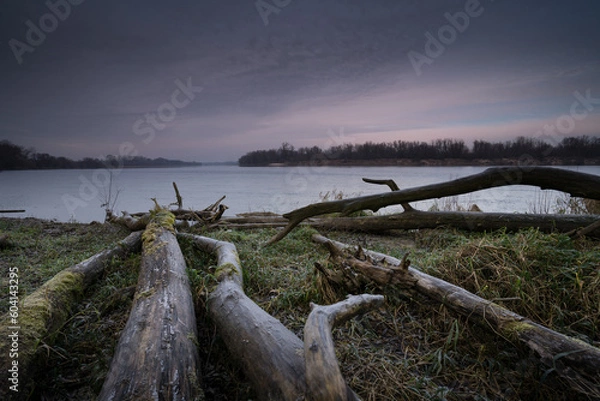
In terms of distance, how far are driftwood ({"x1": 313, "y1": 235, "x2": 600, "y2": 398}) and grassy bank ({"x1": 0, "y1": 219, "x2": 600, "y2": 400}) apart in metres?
0.11

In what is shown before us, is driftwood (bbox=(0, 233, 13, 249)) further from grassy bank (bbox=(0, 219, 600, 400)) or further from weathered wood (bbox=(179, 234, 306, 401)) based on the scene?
weathered wood (bbox=(179, 234, 306, 401))

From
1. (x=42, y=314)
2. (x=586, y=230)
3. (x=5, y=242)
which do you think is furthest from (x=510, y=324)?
(x=5, y=242)

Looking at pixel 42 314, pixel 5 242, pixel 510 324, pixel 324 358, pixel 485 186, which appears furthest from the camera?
pixel 5 242

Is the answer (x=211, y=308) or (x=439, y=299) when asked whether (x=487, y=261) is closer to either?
(x=439, y=299)

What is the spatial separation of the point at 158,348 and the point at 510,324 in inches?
95.3

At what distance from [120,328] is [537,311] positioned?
372cm

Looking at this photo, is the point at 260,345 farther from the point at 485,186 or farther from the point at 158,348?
the point at 485,186

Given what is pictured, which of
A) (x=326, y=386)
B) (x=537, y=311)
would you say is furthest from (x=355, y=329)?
(x=537, y=311)

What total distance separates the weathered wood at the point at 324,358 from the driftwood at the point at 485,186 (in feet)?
11.9

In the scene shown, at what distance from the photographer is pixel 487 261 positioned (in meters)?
3.15

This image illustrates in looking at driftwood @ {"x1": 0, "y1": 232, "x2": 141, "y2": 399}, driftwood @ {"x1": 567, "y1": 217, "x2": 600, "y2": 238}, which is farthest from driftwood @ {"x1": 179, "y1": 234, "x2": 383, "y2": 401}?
driftwood @ {"x1": 567, "y1": 217, "x2": 600, "y2": 238}

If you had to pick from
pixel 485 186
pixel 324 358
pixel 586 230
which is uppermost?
pixel 485 186

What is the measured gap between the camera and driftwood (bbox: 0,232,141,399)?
2021mm

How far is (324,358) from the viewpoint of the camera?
1.42 meters
